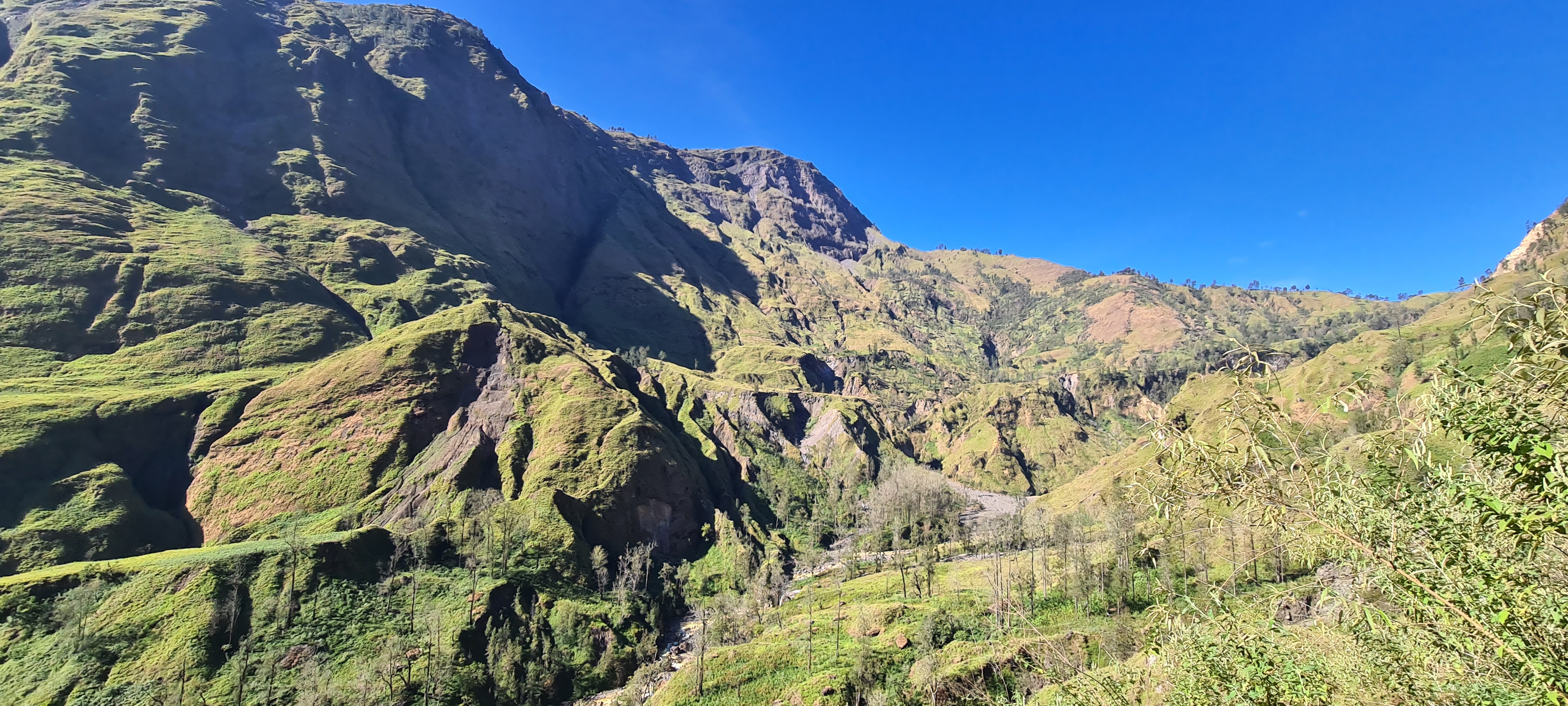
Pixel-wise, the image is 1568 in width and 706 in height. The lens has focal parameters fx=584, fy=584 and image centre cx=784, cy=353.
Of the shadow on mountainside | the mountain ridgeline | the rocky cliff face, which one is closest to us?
the mountain ridgeline

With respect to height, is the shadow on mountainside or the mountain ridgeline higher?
the shadow on mountainside

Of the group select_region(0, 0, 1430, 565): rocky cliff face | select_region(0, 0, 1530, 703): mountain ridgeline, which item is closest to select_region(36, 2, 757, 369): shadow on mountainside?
select_region(0, 0, 1430, 565): rocky cliff face

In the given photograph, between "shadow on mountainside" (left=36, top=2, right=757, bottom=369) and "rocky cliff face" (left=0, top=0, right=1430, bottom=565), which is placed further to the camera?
"shadow on mountainside" (left=36, top=2, right=757, bottom=369)

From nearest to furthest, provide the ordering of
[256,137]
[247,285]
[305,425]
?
[305,425], [247,285], [256,137]

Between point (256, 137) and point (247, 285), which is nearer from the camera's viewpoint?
point (247, 285)

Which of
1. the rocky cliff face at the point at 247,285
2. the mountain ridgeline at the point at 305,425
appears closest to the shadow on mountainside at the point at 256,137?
the rocky cliff face at the point at 247,285

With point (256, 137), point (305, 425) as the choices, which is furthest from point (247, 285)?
point (256, 137)

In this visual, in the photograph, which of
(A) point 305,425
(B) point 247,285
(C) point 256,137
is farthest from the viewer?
(C) point 256,137

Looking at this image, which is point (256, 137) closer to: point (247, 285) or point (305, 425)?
point (247, 285)

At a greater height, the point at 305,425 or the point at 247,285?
the point at 247,285

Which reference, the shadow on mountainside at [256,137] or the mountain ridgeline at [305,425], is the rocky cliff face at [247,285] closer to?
the mountain ridgeline at [305,425]

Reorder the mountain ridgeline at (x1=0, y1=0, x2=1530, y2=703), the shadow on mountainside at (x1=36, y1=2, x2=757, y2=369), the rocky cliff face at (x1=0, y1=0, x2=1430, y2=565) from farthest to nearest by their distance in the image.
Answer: the shadow on mountainside at (x1=36, y1=2, x2=757, y2=369) → the rocky cliff face at (x1=0, y1=0, x2=1430, y2=565) → the mountain ridgeline at (x1=0, y1=0, x2=1530, y2=703)

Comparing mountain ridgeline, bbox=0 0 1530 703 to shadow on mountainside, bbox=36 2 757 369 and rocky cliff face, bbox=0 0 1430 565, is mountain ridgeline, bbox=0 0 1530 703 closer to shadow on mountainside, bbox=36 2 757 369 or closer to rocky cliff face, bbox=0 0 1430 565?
rocky cliff face, bbox=0 0 1430 565

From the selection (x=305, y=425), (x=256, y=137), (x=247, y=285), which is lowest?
(x=305, y=425)
